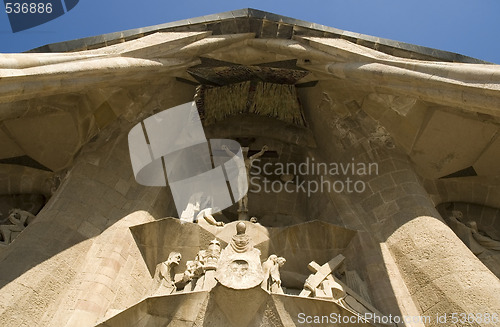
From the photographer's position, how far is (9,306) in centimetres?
629

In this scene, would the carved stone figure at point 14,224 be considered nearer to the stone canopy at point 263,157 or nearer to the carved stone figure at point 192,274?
the stone canopy at point 263,157

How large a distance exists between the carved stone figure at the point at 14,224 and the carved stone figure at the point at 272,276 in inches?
138

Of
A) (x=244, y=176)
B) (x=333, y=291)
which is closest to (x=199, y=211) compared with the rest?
(x=244, y=176)

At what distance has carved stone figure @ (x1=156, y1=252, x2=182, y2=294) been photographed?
22.9 ft

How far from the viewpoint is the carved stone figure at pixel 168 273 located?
699 cm

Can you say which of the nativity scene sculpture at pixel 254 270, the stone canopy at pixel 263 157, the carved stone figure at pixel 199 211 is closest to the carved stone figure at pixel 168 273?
the nativity scene sculpture at pixel 254 270

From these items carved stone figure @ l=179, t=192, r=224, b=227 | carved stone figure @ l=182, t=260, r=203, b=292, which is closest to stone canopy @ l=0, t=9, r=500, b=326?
carved stone figure @ l=179, t=192, r=224, b=227

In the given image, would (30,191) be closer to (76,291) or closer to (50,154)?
(50,154)

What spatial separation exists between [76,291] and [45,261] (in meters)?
0.60

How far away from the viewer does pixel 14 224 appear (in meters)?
8.07

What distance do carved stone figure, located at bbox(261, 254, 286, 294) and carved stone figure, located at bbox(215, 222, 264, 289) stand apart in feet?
0.72

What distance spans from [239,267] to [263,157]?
446 centimetres

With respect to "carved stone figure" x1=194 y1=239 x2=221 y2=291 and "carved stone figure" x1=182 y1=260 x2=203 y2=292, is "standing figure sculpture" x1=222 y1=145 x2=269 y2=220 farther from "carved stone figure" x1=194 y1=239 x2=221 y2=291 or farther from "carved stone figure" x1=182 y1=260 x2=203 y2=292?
"carved stone figure" x1=182 y1=260 x2=203 y2=292

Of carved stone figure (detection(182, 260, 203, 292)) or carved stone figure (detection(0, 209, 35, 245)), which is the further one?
carved stone figure (detection(0, 209, 35, 245))
